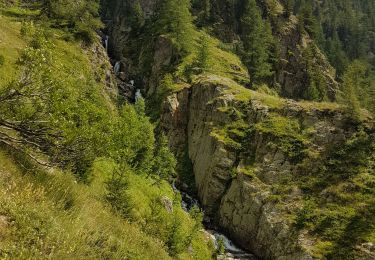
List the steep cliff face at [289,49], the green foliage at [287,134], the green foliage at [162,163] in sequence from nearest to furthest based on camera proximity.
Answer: the green foliage at [162,163]
the green foliage at [287,134]
the steep cliff face at [289,49]

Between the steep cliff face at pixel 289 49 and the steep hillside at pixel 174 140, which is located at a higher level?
the steep cliff face at pixel 289 49

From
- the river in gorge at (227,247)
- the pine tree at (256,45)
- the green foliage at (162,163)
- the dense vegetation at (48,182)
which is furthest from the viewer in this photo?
the pine tree at (256,45)

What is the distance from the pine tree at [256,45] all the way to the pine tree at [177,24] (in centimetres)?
1577

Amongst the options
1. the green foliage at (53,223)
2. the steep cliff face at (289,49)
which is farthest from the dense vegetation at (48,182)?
the steep cliff face at (289,49)

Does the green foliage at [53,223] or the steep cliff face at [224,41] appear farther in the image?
the steep cliff face at [224,41]

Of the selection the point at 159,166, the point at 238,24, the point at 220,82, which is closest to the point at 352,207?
the point at 159,166

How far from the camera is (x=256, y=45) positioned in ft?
307

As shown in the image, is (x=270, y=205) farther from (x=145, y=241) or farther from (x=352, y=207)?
(x=145, y=241)

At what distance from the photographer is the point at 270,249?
1796 inches

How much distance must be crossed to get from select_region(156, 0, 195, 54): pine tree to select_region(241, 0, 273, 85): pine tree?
1577cm

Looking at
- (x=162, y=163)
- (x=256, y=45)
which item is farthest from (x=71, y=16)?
(x=256, y=45)

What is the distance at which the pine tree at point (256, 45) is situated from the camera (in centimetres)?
8881

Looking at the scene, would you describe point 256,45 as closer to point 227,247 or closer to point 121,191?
point 227,247

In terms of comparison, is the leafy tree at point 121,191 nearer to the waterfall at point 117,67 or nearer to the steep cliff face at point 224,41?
the steep cliff face at point 224,41
